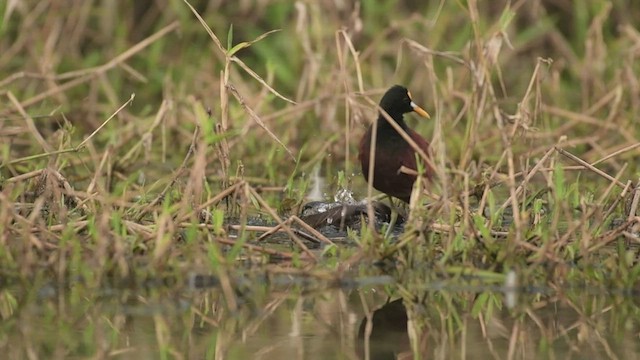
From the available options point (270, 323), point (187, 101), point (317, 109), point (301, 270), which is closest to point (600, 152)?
point (317, 109)

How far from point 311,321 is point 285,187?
6.60ft

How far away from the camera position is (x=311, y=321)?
15.4 ft

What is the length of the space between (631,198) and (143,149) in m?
3.04

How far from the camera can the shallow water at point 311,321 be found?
431 centimetres

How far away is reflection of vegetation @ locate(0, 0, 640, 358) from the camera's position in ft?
15.5

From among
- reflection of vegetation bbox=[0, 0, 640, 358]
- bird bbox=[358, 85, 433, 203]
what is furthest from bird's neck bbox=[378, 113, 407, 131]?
reflection of vegetation bbox=[0, 0, 640, 358]

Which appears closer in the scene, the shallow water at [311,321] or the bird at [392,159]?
the shallow water at [311,321]

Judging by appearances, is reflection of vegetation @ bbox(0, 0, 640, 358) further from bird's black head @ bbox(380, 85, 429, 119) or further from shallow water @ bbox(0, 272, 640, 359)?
bird's black head @ bbox(380, 85, 429, 119)

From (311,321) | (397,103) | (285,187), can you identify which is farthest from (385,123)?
(311,321)

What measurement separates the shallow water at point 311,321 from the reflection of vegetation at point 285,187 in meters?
0.01

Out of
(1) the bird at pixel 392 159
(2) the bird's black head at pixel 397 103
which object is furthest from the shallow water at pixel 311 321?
(2) the bird's black head at pixel 397 103

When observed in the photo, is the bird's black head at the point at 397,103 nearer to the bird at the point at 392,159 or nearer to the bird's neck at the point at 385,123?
the bird's neck at the point at 385,123

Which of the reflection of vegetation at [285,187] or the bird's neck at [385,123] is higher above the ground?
the bird's neck at [385,123]

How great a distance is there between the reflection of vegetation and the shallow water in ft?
0.04
